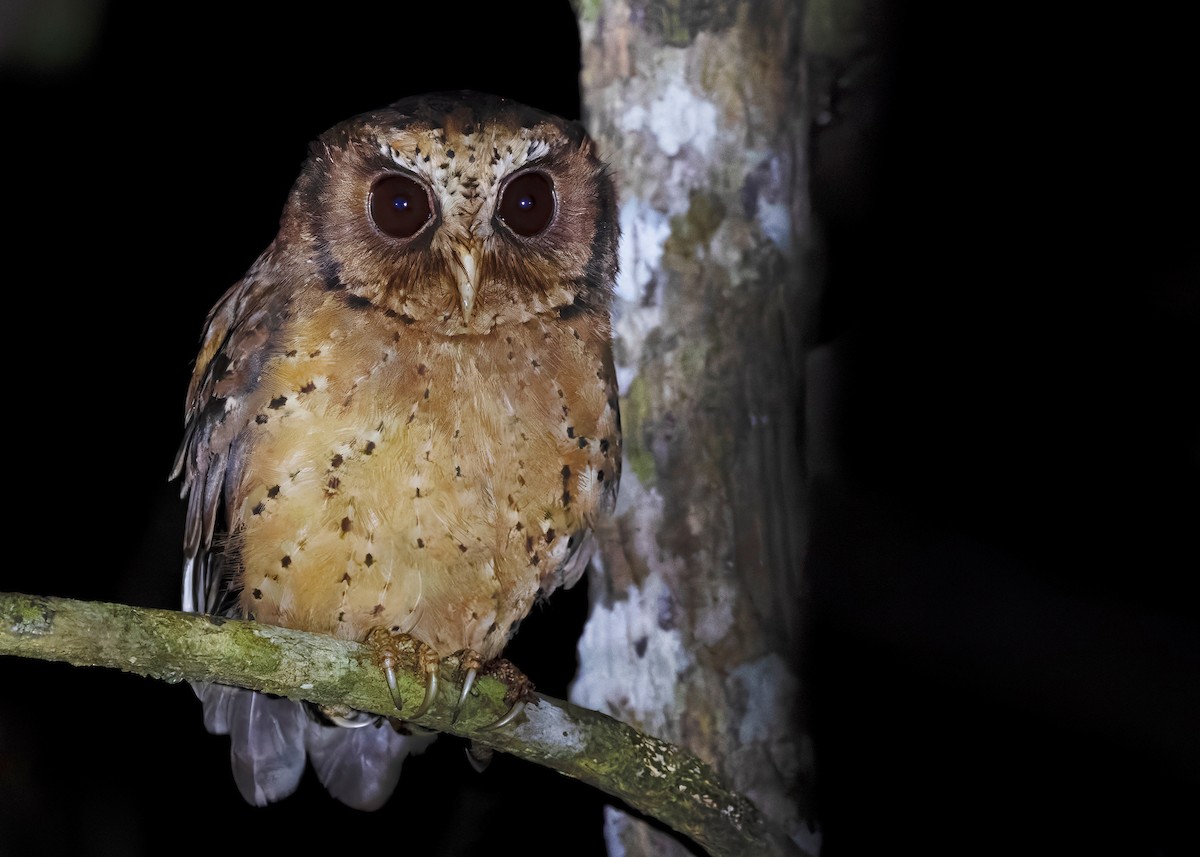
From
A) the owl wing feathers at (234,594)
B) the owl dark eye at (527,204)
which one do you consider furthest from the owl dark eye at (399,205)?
the owl wing feathers at (234,594)

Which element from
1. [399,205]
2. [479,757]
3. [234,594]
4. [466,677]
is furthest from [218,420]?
[479,757]

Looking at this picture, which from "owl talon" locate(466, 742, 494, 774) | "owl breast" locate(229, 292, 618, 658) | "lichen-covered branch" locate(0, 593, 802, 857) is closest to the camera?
"lichen-covered branch" locate(0, 593, 802, 857)

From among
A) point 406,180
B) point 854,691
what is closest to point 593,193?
point 406,180

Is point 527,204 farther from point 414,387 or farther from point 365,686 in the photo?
point 365,686

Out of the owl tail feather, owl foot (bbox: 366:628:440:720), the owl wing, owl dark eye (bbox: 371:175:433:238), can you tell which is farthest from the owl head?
the owl tail feather

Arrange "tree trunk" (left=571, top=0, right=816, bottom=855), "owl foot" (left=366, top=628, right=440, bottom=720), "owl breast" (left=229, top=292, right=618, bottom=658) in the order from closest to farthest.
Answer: "owl foot" (left=366, top=628, right=440, bottom=720)
"owl breast" (left=229, top=292, right=618, bottom=658)
"tree trunk" (left=571, top=0, right=816, bottom=855)

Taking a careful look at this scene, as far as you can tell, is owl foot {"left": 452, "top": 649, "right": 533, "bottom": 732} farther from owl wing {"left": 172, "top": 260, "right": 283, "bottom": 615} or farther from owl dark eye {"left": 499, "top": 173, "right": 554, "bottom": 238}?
owl dark eye {"left": 499, "top": 173, "right": 554, "bottom": 238}

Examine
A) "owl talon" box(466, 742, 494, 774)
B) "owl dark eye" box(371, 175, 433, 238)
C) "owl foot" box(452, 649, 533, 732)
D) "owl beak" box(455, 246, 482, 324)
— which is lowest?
"owl talon" box(466, 742, 494, 774)
